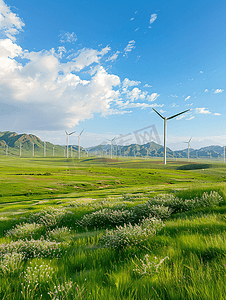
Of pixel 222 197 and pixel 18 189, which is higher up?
pixel 222 197

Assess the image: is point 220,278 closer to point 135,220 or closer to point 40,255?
point 40,255

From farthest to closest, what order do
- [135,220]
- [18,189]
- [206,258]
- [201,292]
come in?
[18,189]
[135,220]
[206,258]
[201,292]

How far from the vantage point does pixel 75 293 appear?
3.08 meters

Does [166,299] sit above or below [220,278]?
below

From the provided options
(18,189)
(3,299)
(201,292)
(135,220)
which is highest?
(201,292)

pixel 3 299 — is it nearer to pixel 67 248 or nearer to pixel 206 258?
pixel 67 248

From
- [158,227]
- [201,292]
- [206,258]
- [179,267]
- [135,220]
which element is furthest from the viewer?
[135,220]

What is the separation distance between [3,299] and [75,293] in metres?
1.52

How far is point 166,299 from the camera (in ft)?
9.71

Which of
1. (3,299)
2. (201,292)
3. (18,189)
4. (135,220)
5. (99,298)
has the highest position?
(201,292)

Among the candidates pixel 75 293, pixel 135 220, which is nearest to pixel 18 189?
pixel 135 220

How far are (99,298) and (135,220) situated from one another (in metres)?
6.33

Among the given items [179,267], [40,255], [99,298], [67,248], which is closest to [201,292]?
[179,267]

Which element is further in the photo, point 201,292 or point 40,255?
point 40,255
